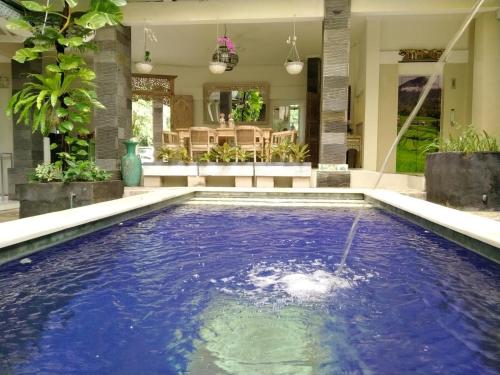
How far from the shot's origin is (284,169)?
7488 millimetres

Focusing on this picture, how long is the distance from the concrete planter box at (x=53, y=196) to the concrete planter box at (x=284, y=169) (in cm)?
335

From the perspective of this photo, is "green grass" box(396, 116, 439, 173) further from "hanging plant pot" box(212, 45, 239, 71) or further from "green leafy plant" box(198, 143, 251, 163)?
"green leafy plant" box(198, 143, 251, 163)

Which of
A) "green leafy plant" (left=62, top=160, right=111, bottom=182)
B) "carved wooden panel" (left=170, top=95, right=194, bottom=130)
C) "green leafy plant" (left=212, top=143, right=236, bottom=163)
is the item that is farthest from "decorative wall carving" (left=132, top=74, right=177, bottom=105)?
"green leafy plant" (left=62, top=160, right=111, bottom=182)

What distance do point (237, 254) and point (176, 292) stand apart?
872mm

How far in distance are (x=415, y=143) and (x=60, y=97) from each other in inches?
390

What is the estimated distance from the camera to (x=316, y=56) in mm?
11859

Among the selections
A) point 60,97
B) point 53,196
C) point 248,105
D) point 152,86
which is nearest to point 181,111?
point 152,86

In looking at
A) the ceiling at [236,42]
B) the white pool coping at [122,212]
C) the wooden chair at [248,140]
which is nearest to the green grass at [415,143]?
the ceiling at [236,42]

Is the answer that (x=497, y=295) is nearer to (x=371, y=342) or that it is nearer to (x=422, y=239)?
(x=371, y=342)

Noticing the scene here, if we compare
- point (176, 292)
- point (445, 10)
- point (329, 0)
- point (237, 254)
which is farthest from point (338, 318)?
point (445, 10)

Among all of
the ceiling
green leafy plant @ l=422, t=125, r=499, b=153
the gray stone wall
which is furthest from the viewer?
the ceiling

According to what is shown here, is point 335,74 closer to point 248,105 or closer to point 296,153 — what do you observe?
point 296,153

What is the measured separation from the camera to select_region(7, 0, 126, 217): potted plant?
4.57m

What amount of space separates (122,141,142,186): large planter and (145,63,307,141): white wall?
600 cm
